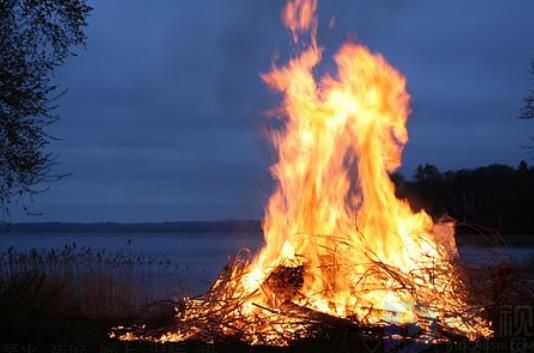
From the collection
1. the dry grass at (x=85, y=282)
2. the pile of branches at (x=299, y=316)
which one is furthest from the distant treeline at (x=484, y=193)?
the pile of branches at (x=299, y=316)

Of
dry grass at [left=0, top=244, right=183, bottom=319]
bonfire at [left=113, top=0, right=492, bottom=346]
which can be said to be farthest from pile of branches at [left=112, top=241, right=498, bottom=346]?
dry grass at [left=0, top=244, right=183, bottom=319]

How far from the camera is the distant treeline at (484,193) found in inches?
1013

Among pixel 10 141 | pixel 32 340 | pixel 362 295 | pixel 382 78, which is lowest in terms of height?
pixel 32 340

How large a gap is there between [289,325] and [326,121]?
308cm

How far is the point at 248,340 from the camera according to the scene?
8398mm

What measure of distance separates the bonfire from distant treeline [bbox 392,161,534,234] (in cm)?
1285

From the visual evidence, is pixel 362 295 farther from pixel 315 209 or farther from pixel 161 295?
pixel 161 295

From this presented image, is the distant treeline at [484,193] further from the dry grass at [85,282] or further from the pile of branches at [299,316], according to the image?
the pile of branches at [299,316]

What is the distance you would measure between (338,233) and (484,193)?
25.3 metres

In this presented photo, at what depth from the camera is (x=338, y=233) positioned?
997cm

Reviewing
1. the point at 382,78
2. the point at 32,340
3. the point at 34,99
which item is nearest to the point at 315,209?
the point at 382,78

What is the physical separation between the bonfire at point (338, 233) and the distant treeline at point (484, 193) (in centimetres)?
1285

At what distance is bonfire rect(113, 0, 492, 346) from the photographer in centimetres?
874

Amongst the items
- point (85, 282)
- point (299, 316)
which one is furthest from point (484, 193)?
point (299, 316)
